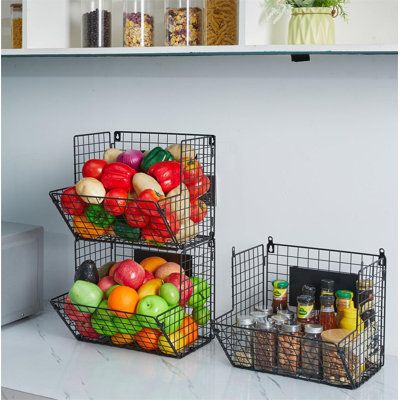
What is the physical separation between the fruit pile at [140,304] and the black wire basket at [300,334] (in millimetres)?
89

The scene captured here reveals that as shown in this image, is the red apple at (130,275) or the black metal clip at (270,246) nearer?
the red apple at (130,275)

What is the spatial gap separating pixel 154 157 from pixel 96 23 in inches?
15.2

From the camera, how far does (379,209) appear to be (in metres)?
1.87

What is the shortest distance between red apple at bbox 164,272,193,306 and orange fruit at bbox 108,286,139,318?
0.32 ft

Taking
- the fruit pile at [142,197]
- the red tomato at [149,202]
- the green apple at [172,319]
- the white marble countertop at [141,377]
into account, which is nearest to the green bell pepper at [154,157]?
the fruit pile at [142,197]

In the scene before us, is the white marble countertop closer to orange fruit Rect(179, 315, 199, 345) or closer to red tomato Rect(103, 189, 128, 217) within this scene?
orange fruit Rect(179, 315, 199, 345)

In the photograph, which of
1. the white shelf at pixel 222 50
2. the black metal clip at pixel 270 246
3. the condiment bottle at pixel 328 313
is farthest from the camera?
the black metal clip at pixel 270 246

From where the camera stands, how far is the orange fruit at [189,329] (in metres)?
1.86

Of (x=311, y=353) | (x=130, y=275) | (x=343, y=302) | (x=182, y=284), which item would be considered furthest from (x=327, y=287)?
(x=130, y=275)

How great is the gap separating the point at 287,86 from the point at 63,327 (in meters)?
0.82

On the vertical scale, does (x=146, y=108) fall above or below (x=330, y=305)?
above

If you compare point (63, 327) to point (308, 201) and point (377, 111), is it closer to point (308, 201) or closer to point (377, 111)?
→ point (308, 201)

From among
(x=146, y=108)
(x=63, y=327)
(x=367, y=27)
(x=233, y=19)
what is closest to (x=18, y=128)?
(x=146, y=108)

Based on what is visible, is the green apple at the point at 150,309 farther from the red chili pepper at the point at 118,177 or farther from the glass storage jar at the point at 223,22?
the glass storage jar at the point at 223,22
